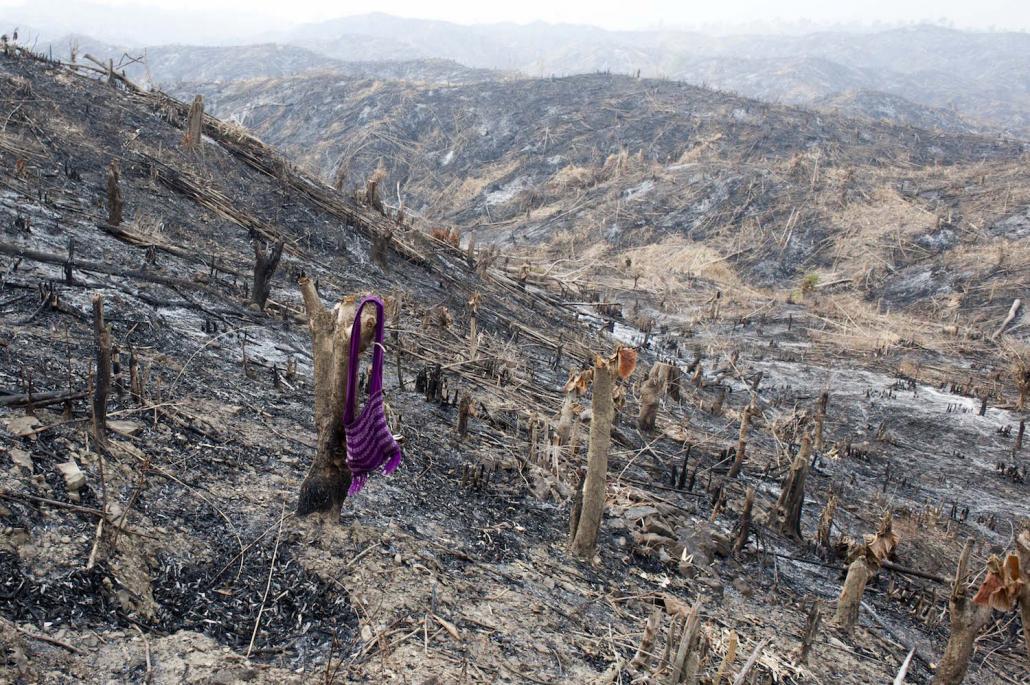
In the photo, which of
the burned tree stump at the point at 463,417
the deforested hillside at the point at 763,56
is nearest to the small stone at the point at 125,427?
Answer: the burned tree stump at the point at 463,417

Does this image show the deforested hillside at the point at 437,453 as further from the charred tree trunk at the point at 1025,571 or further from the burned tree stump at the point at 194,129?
the burned tree stump at the point at 194,129

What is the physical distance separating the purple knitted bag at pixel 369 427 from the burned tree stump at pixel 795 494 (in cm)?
357

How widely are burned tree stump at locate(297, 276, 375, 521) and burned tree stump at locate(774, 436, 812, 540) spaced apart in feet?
12.1

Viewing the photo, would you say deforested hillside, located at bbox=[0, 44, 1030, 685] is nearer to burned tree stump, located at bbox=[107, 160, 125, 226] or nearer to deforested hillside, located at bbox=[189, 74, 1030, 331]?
burned tree stump, located at bbox=[107, 160, 125, 226]

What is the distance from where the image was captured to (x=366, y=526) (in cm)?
402

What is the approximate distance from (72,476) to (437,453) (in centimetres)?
257

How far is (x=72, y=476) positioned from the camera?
3.40 m

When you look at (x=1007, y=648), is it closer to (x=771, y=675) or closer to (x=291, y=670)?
(x=771, y=675)

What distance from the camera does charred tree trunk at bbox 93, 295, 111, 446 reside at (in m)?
3.57

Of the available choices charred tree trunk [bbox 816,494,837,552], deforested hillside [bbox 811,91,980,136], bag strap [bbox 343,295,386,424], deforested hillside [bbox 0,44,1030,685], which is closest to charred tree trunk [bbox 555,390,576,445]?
deforested hillside [bbox 0,44,1030,685]

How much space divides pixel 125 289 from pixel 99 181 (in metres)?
3.54

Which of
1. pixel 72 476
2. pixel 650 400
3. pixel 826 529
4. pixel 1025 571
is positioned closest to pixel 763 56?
pixel 650 400

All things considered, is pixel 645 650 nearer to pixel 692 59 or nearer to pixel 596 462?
pixel 596 462

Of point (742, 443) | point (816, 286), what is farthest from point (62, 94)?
point (816, 286)
